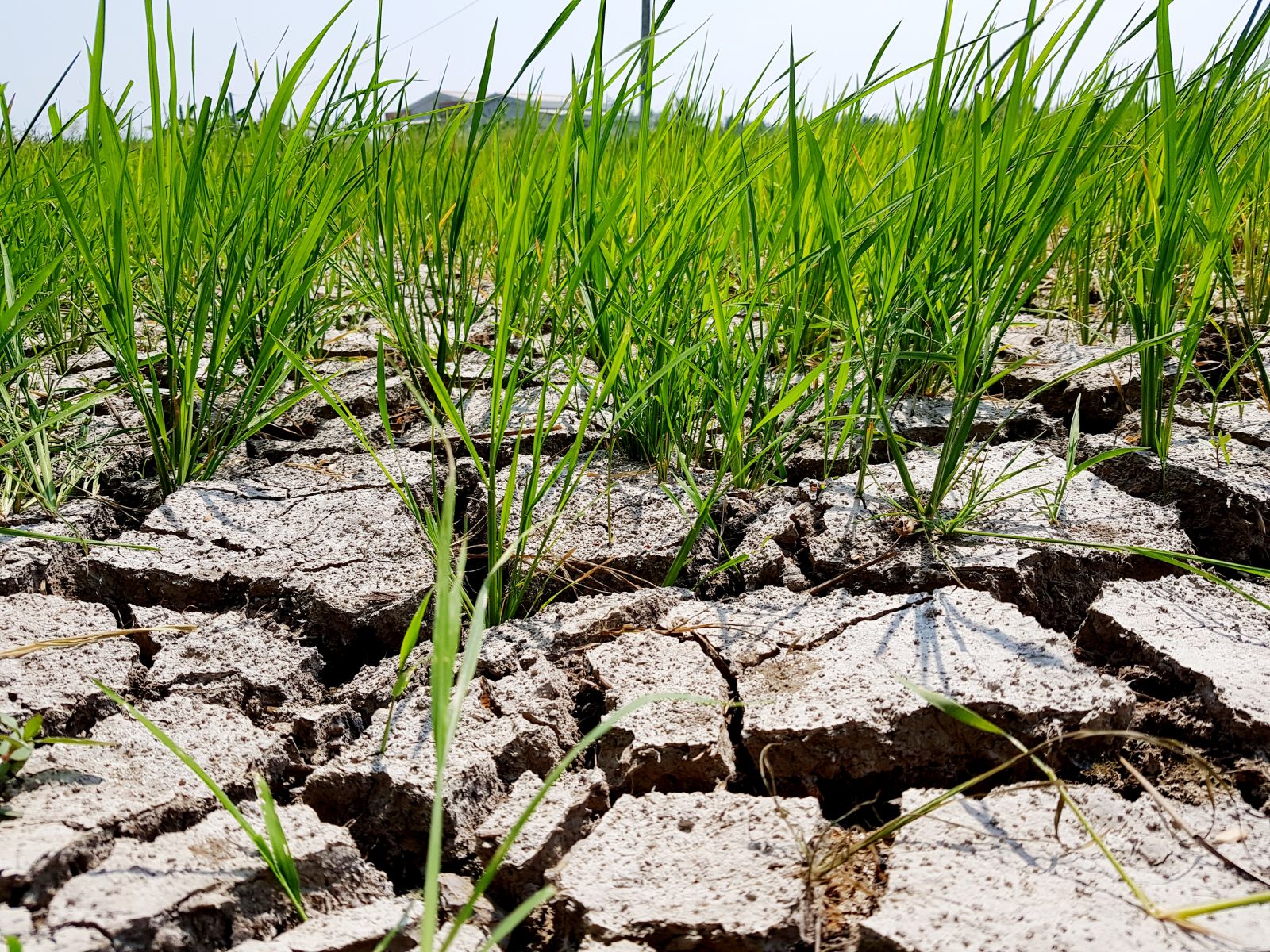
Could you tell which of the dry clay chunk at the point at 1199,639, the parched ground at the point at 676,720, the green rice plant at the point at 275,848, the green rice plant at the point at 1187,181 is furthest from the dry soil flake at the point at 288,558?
the green rice plant at the point at 1187,181

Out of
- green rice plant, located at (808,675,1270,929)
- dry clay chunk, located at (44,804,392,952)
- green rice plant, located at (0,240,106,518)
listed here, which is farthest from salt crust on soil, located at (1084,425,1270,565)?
green rice plant, located at (0,240,106,518)

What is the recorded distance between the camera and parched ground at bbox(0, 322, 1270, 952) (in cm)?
66

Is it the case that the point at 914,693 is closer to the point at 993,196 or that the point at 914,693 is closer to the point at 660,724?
the point at 660,724

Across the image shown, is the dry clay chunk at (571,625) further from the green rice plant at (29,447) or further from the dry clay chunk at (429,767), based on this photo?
the green rice plant at (29,447)

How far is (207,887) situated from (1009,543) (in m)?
0.92

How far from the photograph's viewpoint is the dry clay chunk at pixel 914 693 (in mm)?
838

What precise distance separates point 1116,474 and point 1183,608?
13.4 inches

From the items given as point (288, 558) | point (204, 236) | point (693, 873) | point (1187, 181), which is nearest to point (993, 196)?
point (1187, 181)

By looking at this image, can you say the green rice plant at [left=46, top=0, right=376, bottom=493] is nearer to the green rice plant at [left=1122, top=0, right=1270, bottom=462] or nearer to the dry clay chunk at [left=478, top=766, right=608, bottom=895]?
the dry clay chunk at [left=478, top=766, right=608, bottom=895]

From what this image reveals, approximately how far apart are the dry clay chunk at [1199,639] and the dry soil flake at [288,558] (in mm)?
781

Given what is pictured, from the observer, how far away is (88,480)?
1.26m

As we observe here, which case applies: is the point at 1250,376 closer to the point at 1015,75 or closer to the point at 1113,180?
the point at 1113,180

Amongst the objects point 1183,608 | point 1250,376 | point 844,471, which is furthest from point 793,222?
point 1250,376

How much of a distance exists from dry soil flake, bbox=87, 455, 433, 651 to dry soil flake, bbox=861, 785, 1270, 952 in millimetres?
617
